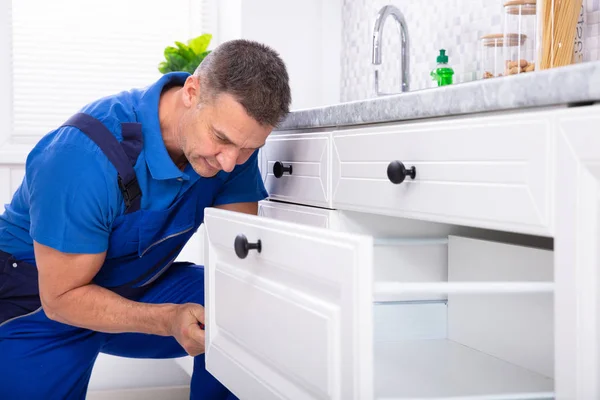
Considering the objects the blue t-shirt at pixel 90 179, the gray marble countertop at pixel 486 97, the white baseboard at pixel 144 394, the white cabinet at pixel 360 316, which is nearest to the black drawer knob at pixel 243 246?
the white cabinet at pixel 360 316

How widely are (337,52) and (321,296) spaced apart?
1.92 m

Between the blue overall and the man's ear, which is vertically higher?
the man's ear

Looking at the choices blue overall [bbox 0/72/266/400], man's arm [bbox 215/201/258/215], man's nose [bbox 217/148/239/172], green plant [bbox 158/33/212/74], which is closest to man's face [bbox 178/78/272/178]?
man's nose [bbox 217/148/239/172]

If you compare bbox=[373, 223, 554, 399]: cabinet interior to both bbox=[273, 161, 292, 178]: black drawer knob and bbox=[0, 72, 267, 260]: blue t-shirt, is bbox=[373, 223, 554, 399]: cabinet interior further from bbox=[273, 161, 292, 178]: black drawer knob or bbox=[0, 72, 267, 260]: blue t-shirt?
bbox=[0, 72, 267, 260]: blue t-shirt

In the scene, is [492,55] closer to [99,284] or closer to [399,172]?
[399,172]

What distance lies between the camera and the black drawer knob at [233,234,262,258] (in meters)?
1.03

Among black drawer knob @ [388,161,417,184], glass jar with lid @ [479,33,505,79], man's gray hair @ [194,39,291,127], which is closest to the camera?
black drawer knob @ [388,161,417,184]

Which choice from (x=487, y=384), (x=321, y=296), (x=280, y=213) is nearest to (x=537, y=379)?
(x=487, y=384)

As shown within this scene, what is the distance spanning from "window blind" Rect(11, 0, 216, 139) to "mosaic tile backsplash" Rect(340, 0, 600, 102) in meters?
0.63

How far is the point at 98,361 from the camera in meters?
2.44

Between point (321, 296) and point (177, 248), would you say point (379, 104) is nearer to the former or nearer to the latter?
point (321, 296)

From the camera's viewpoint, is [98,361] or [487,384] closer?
[487,384]

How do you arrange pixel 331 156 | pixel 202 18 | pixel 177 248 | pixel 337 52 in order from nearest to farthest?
1. pixel 331 156
2. pixel 177 248
3. pixel 337 52
4. pixel 202 18

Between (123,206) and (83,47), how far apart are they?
1555 millimetres
